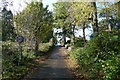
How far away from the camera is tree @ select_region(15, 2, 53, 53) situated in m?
11.6

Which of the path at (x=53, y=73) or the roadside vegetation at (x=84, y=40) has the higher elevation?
the roadside vegetation at (x=84, y=40)

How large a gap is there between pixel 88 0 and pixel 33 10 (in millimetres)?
5220

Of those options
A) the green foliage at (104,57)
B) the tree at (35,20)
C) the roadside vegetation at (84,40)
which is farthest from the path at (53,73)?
the tree at (35,20)

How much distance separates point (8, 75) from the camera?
5.57 metres

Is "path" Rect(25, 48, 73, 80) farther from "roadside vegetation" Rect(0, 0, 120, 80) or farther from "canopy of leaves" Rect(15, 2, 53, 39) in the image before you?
"canopy of leaves" Rect(15, 2, 53, 39)

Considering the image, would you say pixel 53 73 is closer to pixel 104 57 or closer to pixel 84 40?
pixel 104 57

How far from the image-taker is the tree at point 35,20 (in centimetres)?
1164

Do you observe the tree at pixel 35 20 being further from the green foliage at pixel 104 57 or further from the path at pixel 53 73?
the green foliage at pixel 104 57

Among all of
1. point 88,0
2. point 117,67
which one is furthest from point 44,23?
point 117,67

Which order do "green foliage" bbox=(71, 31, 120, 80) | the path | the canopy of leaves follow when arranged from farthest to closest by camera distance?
the canopy of leaves < the path < "green foliage" bbox=(71, 31, 120, 80)

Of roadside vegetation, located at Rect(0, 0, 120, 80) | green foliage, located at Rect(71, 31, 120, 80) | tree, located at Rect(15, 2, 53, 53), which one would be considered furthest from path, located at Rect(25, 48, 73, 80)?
tree, located at Rect(15, 2, 53, 53)

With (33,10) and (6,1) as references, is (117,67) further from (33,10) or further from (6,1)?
(33,10)

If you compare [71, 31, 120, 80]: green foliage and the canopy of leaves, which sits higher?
the canopy of leaves

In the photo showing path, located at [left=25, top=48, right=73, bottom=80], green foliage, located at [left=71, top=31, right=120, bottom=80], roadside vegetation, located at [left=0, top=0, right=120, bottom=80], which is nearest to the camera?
green foliage, located at [left=71, top=31, right=120, bottom=80]
